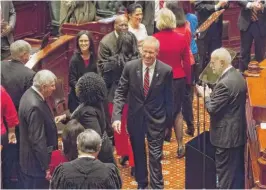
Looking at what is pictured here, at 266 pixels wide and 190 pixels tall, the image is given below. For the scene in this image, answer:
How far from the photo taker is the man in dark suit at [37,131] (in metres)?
5.48

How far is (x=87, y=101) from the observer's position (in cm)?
553

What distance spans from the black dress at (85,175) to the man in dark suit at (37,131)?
87cm

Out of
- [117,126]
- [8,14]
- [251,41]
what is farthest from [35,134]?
[251,41]

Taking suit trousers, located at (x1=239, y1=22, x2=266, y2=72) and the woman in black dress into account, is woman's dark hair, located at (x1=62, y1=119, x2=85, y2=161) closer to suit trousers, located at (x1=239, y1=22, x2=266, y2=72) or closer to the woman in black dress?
the woman in black dress

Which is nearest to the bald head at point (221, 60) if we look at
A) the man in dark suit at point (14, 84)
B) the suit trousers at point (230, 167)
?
the suit trousers at point (230, 167)

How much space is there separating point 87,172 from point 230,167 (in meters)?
1.78

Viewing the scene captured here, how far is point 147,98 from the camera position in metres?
6.02

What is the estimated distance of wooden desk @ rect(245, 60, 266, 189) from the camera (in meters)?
5.17

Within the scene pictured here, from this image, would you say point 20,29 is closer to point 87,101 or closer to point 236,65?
point 236,65

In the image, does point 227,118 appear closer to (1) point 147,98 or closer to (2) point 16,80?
(1) point 147,98

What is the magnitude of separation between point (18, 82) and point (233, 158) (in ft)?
6.16

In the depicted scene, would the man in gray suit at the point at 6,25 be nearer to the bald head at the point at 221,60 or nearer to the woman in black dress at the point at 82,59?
the woman in black dress at the point at 82,59

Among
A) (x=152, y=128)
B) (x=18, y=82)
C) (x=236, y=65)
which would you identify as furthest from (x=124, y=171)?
(x=236, y=65)

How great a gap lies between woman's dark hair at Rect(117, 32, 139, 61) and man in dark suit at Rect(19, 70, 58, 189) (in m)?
1.05
